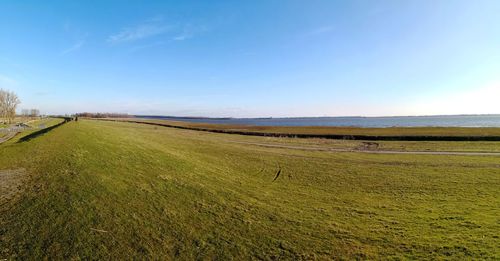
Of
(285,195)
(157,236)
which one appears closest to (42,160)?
(157,236)

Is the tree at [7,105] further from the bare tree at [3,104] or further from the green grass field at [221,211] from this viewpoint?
the green grass field at [221,211]

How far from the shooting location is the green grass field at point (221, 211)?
7.18 metres

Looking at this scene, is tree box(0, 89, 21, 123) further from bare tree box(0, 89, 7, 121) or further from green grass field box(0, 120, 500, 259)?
green grass field box(0, 120, 500, 259)

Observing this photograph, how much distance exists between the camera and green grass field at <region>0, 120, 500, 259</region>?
718 cm

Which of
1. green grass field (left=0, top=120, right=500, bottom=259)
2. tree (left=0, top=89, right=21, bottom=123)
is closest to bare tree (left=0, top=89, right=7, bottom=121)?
tree (left=0, top=89, right=21, bottom=123)

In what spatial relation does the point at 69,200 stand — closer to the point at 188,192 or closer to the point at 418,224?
the point at 188,192

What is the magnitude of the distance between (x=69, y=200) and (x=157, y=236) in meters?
4.38

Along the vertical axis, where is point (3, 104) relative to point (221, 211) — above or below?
above

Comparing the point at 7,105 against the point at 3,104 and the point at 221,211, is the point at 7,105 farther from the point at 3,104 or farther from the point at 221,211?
the point at 221,211

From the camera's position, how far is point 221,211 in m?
10.2

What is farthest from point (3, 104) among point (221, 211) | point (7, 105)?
point (221, 211)

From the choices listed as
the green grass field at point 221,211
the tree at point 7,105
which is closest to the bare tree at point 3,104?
the tree at point 7,105

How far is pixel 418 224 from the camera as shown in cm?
967

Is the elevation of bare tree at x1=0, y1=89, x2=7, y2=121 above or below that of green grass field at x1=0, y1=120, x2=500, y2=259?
above
